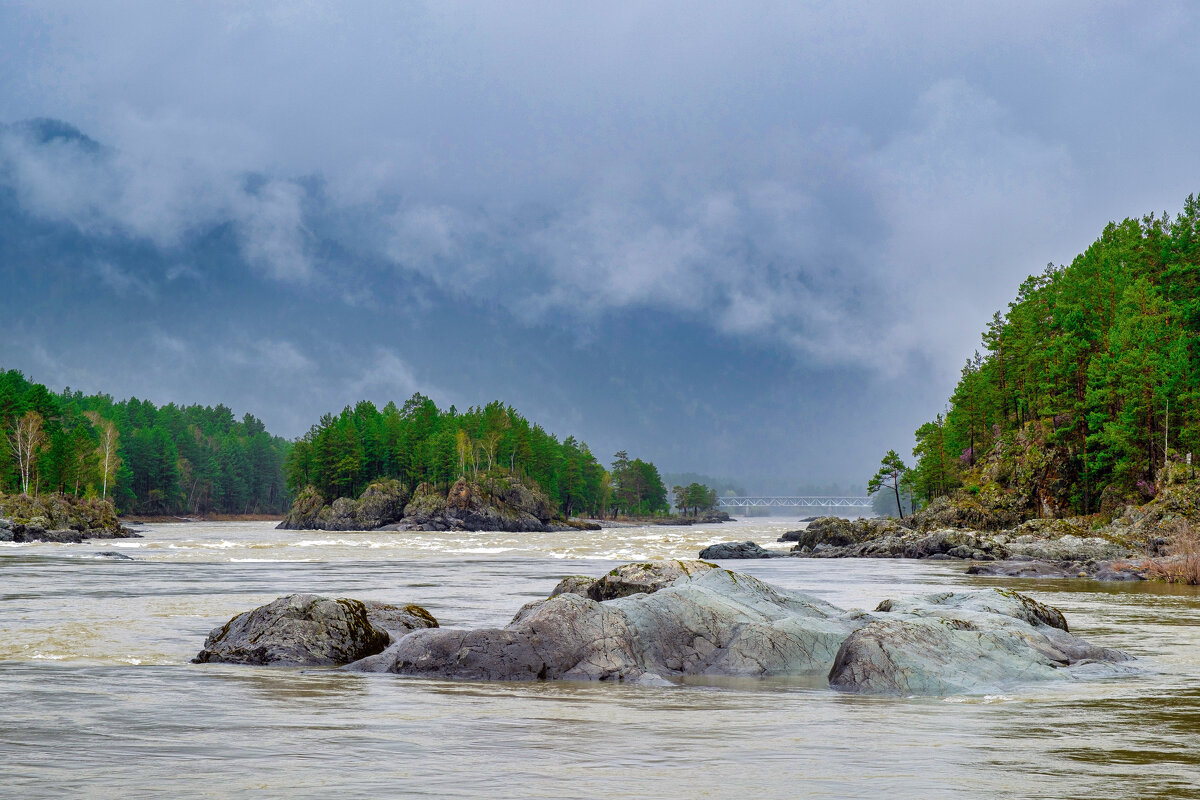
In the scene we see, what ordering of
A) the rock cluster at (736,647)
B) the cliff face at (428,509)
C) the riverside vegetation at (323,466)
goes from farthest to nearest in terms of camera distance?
1. the cliff face at (428,509)
2. the riverside vegetation at (323,466)
3. the rock cluster at (736,647)

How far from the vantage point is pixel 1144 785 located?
628 centimetres

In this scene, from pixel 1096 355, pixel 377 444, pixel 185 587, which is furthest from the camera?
pixel 377 444

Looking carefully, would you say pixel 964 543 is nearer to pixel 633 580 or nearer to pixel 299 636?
pixel 633 580

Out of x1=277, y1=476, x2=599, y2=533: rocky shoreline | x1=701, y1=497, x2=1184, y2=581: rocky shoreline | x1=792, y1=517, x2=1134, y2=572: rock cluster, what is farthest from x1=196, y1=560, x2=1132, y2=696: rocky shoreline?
x1=277, y1=476, x2=599, y2=533: rocky shoreline

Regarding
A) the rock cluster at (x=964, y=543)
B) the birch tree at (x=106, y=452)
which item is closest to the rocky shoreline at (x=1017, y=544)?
the rock cluster at (x=964, y=543)

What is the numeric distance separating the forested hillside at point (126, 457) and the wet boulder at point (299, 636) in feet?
280

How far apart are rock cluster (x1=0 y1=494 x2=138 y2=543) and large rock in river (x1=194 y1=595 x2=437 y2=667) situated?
2347 inches

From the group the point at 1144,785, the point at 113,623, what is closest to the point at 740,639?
the point at 1144,785

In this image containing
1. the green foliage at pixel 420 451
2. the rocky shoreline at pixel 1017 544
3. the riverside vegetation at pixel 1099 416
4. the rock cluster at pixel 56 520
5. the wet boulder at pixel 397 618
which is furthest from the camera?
the green foliage at pixel 420 451

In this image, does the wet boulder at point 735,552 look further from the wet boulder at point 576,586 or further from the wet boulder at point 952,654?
the wet boulder at point 952,654

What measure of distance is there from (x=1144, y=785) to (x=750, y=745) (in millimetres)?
2963

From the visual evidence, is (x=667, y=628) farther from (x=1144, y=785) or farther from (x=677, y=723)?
(x=1144, y=785)

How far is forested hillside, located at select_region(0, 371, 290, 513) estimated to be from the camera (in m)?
95.8

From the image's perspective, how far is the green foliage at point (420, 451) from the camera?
14300 centimetres
